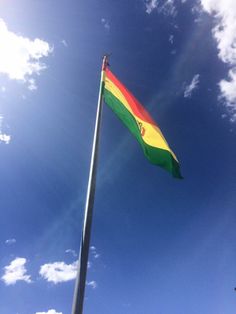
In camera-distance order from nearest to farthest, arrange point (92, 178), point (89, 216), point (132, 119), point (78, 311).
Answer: point (78, 311) → point (89, 216) → point (92, 178) → point (132, 119)

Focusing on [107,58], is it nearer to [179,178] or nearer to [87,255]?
[179,178]

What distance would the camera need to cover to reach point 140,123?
508 inches

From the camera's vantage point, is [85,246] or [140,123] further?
[140,123]

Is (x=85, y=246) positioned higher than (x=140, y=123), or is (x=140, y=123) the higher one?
(x=140, y=123)

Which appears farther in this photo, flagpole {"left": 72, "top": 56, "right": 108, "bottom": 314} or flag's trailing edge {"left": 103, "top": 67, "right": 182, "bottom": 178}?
flag's trailing edge {"left": 103, "top": 67, "right": 182, "bottom": 178}

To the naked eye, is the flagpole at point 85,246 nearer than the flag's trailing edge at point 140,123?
Yes

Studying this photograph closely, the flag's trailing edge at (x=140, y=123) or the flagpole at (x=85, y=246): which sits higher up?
the flag's trailing edge at (x=140, y=123)

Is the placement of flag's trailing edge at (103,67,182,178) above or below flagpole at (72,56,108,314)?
above

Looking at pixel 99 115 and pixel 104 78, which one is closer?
pixel 99 115

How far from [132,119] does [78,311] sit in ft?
23.1

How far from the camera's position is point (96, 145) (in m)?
10.6

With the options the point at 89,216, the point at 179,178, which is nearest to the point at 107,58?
the point at 179,178

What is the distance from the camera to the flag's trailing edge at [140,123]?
11992 mm

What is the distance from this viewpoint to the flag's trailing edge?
1199 centimetres
